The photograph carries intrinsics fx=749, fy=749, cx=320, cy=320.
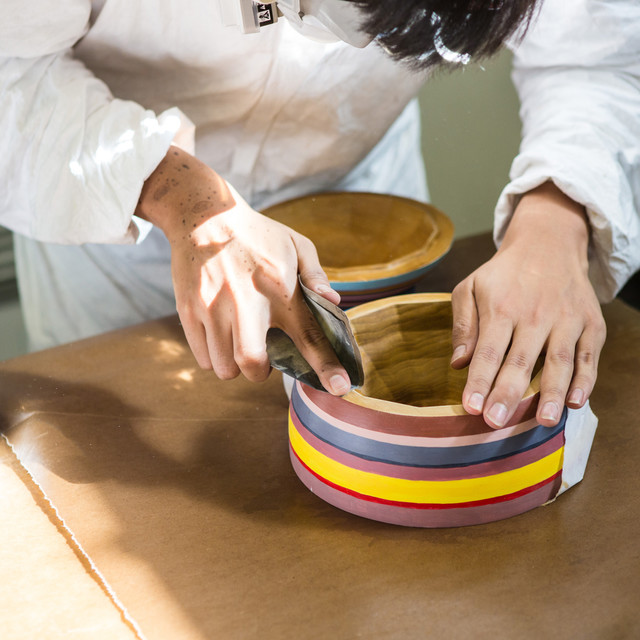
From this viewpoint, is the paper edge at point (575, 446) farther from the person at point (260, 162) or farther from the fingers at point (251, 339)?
the fingers at point (251, 339)

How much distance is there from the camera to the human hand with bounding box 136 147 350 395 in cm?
58

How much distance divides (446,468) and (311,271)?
201 millimetres

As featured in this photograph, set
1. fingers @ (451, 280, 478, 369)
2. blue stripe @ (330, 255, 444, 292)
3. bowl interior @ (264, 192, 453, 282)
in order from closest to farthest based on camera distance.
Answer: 1. fingers @ (451, 280, 478, 369)
2. blue stripe @ (330, 255, 444, 292)
3. bowl interior @ (264, 192, 453, 282)

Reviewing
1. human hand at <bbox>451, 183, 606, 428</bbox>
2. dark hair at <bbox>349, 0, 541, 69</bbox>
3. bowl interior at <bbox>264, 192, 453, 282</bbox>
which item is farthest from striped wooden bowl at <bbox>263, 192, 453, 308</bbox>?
dark hair at <bbox>349, 0, 541, 69</bbox>

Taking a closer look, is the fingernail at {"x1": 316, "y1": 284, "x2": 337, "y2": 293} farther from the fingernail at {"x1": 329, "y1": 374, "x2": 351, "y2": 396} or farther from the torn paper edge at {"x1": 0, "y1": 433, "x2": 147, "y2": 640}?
the torn paper edge at {"x1": 0, "y1": 433, "x2": 147, "y2": 640}

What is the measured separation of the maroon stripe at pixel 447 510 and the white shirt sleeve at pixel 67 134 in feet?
1.06

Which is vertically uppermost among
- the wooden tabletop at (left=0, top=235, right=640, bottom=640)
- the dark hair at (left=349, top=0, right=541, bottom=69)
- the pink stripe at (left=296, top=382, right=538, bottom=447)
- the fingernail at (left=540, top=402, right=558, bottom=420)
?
the dark hair at (left=349, top=0, right=541, bottom=69)

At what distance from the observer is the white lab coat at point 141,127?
2.24 feet

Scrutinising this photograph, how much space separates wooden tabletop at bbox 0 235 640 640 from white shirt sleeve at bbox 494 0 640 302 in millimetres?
121

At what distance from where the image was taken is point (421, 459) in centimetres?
52

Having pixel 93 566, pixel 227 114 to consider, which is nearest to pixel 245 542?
pixel 93 566

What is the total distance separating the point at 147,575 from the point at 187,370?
0.26 metres

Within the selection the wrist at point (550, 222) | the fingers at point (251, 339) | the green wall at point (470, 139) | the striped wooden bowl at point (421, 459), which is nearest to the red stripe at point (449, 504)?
the striped wooden bowl at point (421, 459)

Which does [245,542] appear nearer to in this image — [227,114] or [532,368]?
[532,368]
